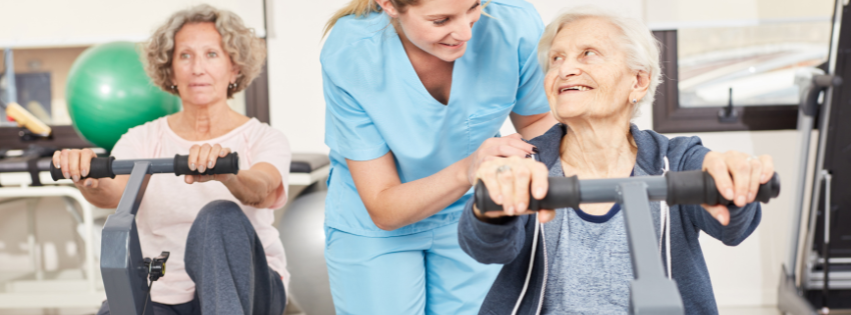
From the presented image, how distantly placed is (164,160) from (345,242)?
436mm

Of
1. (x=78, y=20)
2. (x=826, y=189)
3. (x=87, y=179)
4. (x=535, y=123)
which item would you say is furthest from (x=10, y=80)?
(x=826, y=189)

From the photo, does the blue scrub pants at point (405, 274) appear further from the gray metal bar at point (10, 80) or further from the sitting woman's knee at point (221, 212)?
the gray metal bar at point (10, 80)

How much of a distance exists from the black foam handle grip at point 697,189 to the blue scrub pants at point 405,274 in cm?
72

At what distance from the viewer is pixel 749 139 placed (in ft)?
9.05

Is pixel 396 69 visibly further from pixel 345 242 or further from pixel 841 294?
pixel 841 294

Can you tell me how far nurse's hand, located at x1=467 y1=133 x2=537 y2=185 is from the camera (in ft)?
3.22

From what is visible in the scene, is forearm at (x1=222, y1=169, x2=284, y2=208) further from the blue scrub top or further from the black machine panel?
the black machine panel

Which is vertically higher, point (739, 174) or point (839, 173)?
Result: point (739, 174)

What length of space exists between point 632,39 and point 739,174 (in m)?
0.43

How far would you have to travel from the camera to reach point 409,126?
1.33m

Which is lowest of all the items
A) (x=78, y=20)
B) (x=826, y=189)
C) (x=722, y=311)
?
(x=722, y=311)

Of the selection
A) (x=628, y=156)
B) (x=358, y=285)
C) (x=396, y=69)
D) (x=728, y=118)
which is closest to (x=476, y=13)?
(x=396, y=69)

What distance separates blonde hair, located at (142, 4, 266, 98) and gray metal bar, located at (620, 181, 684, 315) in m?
1.32

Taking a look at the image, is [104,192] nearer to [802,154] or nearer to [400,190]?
[400,190]
